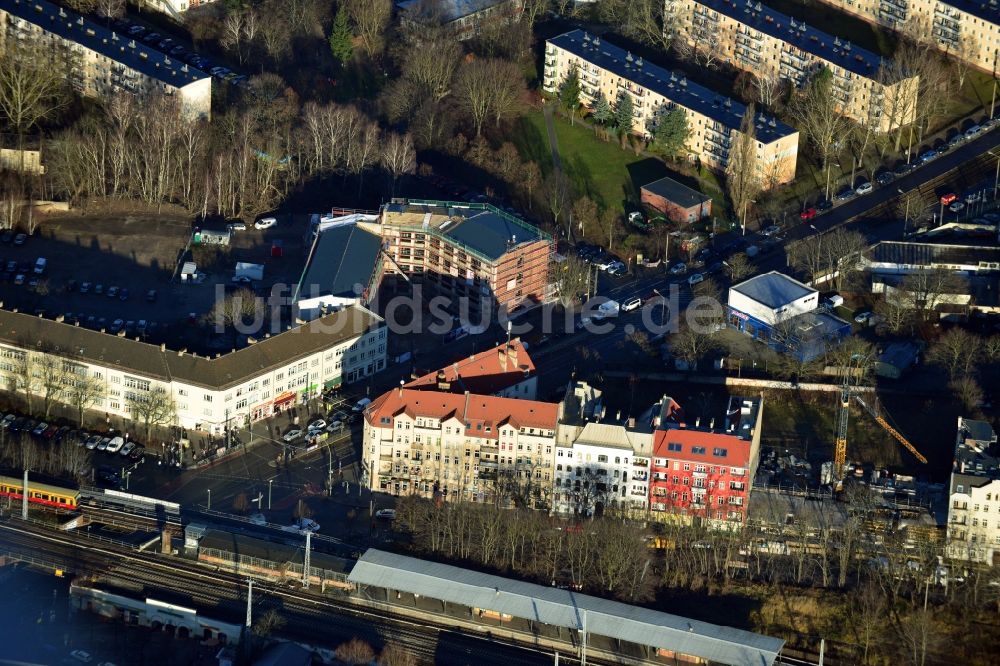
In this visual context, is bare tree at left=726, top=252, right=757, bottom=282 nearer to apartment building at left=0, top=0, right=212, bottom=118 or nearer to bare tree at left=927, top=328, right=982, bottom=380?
bare tree at left=927, top=328, right=982, bottom=380

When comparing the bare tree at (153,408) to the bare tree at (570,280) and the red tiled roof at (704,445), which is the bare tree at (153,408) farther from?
the red tiled roof at (704,445)

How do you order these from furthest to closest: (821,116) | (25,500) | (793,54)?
(793,54) < (821,116) < (25,500)

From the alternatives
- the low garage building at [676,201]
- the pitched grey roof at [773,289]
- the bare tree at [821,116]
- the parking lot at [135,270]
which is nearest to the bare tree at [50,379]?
the parking lot at [135,270]

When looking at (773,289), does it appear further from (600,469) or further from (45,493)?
(45,493)

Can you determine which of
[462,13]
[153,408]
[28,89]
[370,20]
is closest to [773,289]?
[153,408]

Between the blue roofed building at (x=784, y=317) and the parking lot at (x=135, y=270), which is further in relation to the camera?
the parking lot at (x=135, y=270)
